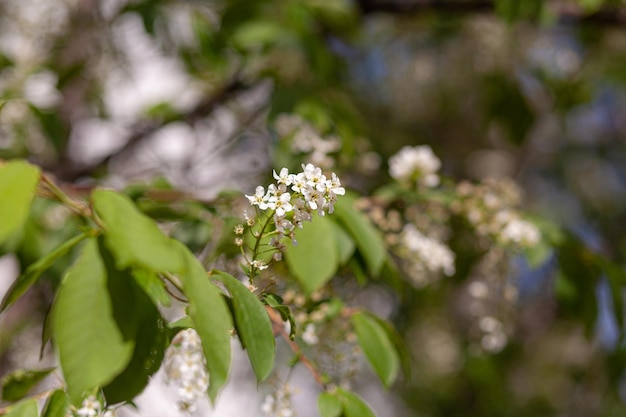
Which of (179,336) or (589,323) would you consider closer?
(179,336)

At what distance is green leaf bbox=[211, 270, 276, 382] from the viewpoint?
0.86 meters

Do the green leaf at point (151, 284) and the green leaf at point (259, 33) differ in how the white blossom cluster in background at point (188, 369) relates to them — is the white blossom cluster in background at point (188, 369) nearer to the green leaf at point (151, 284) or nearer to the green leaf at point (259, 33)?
the green leaf at point (151, 284)

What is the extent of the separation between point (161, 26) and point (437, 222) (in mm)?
1279

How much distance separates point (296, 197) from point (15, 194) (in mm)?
326

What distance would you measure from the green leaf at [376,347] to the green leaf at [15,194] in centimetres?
64

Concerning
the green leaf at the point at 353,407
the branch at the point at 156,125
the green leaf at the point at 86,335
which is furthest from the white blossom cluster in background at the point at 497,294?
the branch at the point at 156,125

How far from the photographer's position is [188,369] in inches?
40.2

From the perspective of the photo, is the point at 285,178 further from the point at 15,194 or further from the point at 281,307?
the point at 15,194

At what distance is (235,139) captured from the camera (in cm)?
299

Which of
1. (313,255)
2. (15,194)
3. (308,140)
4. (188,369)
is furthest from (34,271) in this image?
(308,140)

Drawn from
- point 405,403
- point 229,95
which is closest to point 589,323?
point 229,95

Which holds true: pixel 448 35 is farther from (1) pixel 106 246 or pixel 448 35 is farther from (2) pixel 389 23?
(1) pixel 106 246

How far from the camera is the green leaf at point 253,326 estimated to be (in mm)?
864

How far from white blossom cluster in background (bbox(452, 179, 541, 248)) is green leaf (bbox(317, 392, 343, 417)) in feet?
2.16
